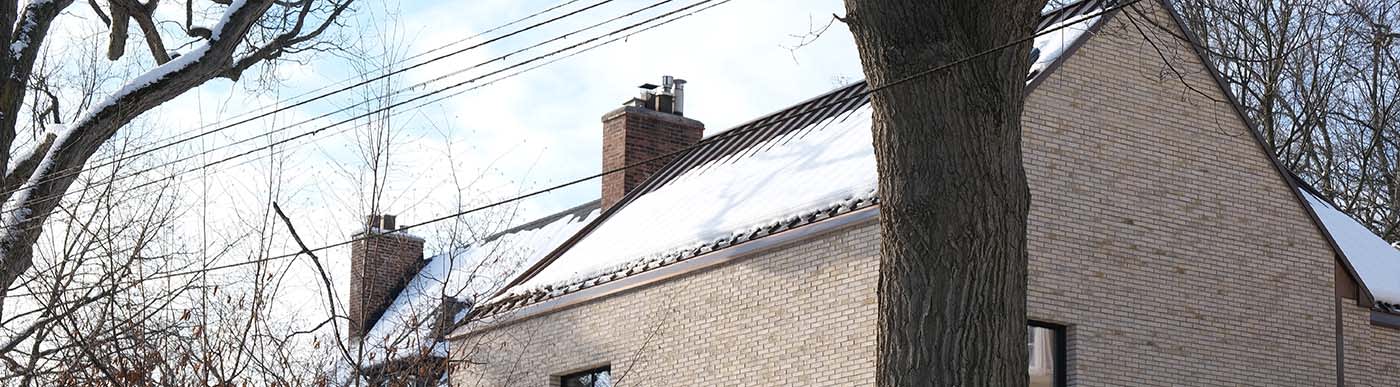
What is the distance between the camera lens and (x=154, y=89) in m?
14.6

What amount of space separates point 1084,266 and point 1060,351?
0.85 metres

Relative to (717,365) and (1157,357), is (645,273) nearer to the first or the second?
(717,365)

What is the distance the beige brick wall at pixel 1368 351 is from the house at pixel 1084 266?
2 centimetres

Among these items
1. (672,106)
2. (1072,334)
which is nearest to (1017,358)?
(1072,334)

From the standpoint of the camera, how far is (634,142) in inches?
976

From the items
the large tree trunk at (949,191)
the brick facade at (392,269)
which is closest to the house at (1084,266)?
the large tree trunk at (949,191)

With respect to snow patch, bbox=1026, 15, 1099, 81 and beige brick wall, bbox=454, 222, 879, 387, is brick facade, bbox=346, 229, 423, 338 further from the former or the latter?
snow patch, bbox=1026, 15, 1099, 81

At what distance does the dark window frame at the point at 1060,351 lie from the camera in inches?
635

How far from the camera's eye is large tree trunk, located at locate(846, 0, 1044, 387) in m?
8.66

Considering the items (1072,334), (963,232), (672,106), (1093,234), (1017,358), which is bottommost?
(1017,358)

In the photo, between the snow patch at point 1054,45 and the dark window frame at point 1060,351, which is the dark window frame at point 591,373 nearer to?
the dark window frame at point 1060,351

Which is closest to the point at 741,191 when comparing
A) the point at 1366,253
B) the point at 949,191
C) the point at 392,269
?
the point at 1366,253

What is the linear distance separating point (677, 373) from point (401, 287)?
13.5 m

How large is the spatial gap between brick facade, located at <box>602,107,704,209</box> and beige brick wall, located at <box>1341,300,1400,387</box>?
32.1 feet
